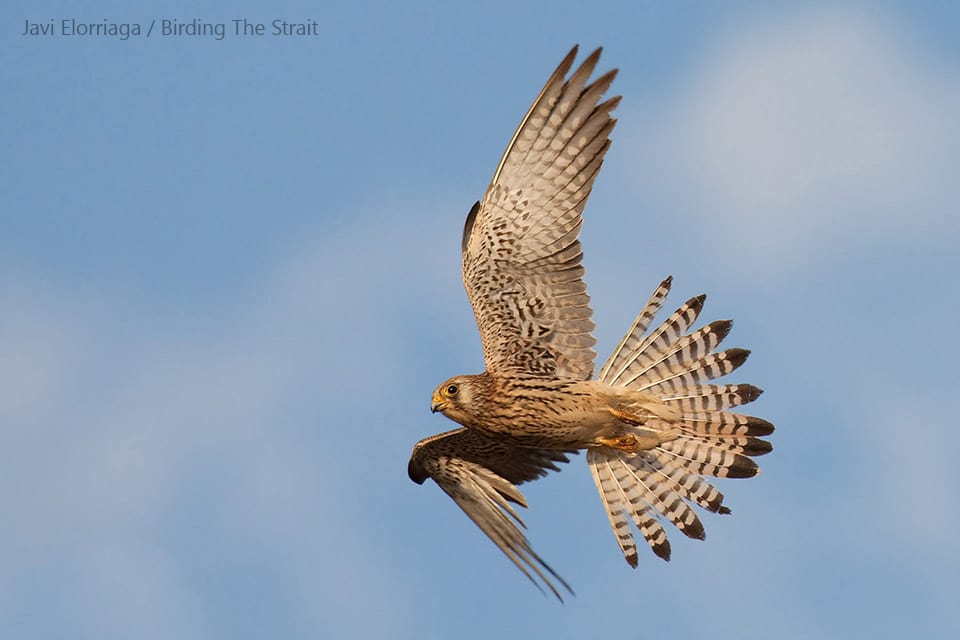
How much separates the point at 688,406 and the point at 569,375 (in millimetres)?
1181

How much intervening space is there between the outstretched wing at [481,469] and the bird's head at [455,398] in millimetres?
570

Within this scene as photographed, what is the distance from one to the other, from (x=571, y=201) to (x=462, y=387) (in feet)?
6.28

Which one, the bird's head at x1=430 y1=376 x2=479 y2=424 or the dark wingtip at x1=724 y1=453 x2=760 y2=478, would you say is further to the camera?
the dark wingtip at x1=724 y1=453 x2=760 y2=478

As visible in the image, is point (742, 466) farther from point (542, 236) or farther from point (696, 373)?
point (542, 236)

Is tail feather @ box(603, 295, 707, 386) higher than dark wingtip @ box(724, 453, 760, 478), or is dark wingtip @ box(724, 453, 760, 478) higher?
tail feather @ box(603, 295, 707, 386)

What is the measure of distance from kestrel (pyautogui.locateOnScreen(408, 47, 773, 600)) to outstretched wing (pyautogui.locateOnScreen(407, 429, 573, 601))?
0.02 metres

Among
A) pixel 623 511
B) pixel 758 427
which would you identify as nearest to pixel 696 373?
pixel 758 427

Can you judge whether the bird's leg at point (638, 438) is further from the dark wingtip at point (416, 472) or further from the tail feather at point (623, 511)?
the dark wingtip at point (416, 472)

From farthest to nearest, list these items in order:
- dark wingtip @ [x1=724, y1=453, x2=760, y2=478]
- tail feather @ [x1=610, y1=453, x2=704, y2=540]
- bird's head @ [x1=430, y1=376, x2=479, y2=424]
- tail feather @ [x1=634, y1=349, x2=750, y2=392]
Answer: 1. tail feather @ [x1=610, y1=453, x2=704, y2=540]
2. dark wingtip @ [x1=724, y1=453, x2=760, y2=478]
3. tail feather @ [x1=634, y1=349, x2=750, y2=392]
4. bird's head @ [x1=430, y1=376, x2=479, y2=424]

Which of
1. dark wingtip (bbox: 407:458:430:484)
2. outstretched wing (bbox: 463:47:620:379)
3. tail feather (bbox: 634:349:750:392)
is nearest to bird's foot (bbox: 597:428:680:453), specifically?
tail feather (bbox: 634:349:750:392)

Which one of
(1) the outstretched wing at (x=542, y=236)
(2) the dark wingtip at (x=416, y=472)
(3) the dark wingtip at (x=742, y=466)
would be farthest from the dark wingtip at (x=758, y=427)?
(2) the dark wingtip at (x=416, y=472)

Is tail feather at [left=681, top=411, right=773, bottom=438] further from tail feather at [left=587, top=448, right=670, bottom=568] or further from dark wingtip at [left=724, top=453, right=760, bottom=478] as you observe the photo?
tail feather at [left=587, top=448, right=670, bottom=568]

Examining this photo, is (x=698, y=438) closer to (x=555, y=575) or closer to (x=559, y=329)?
(x=559, y=329)

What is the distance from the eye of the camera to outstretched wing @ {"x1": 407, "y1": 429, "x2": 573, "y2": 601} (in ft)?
44.3
